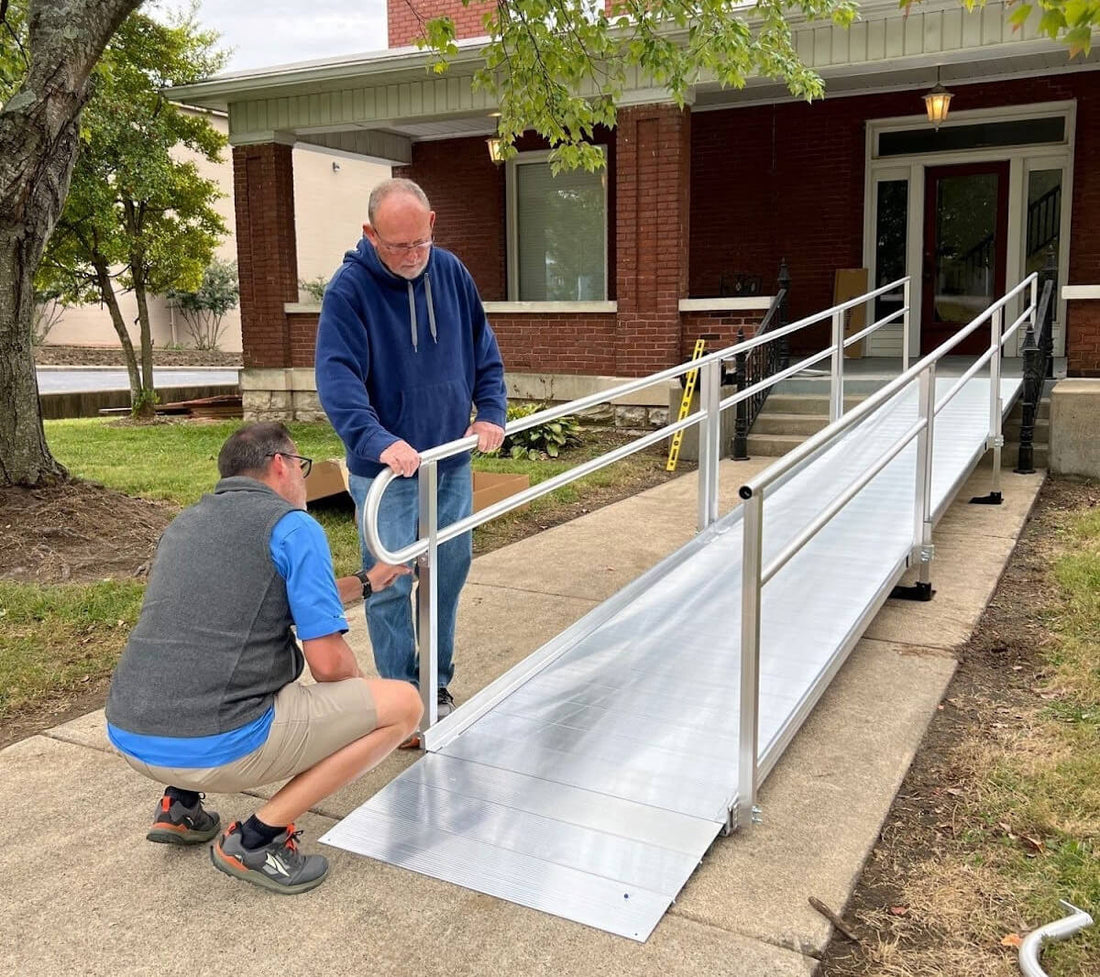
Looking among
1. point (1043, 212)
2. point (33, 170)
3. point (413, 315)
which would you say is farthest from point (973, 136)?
point (413, 315)

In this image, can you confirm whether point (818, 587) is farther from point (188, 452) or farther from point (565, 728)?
point (188, 452)

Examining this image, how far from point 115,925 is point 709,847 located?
1.51m

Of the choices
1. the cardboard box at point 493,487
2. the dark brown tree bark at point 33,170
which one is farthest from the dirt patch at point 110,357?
the cardboard box at point 493,487

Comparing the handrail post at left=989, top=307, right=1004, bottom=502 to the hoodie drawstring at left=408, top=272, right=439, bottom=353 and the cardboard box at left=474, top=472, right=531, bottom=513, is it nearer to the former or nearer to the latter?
the cardboard box at left=474, top=472, right=531, bottom=513

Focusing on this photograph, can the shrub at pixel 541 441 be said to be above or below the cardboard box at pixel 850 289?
below

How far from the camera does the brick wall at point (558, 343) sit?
11.0 meters

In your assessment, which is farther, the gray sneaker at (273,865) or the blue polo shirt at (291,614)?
the gray sneaker at (273,865)

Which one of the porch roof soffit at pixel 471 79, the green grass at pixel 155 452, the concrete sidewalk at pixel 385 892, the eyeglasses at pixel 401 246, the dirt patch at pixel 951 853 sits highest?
the porch roof soffit at pixel 471 79

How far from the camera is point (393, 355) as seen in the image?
3.35 metres

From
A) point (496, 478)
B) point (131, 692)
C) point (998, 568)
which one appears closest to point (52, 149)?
point (496, 478)

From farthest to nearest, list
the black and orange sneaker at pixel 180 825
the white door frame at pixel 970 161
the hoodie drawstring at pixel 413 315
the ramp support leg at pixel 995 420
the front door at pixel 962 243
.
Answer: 1. the front door at pixel 962 243
2. the white door frame at pixel 970 161
3. the ramp support leg at pixel 995 420
4. the hoodie drawstring at pixel 413 315
5. the black and orange sneaker at pixel 180 825

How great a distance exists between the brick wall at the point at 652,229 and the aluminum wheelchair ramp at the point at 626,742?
17.7 feet

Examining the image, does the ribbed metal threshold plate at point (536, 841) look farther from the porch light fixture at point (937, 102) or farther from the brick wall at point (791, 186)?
the brick wall at point (791, 186)

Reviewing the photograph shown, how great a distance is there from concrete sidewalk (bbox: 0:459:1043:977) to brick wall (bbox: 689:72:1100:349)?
900 cm
